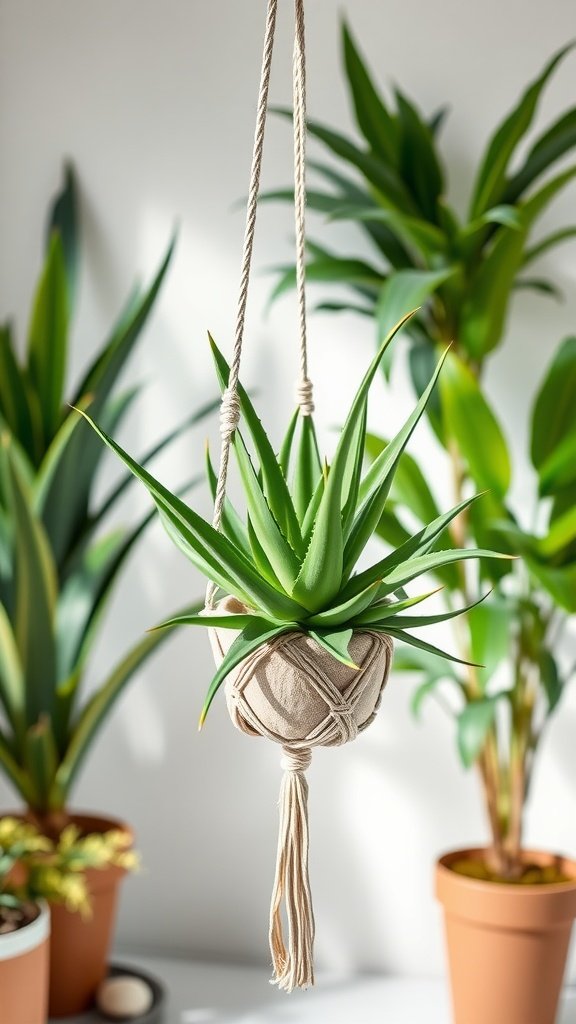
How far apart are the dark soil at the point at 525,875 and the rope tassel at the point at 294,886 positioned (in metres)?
0.99

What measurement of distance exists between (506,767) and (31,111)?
1488 mm

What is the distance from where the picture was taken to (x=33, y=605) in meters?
1.61

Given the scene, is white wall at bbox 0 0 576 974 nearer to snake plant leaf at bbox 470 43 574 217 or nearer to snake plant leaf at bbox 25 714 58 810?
snake plant leaf at bbox 470 43 574 217

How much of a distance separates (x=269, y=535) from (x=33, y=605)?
100 cm

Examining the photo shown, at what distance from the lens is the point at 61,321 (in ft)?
5.70

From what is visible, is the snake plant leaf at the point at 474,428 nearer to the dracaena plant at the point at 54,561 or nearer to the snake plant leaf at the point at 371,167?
the snake plant leaf at the point at 371,167

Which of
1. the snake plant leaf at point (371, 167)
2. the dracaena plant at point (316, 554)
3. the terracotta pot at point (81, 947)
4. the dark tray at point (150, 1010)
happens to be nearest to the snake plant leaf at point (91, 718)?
the terracotta pot at point (81, 947)

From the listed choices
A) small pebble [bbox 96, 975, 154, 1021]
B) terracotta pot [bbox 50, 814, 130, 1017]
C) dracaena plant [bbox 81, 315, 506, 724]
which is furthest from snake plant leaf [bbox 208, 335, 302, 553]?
small pebble [bbox 96, 975, 154, 1021]

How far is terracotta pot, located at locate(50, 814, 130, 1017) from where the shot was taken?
5.59 ft

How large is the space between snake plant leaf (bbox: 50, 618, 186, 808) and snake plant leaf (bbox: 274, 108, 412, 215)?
769mm

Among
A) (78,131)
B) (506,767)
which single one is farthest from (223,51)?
(506,767)

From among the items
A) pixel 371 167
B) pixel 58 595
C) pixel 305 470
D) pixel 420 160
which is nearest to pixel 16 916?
pixel 58 595

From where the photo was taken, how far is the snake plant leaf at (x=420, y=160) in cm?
171

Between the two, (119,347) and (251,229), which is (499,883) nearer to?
(119,347)
